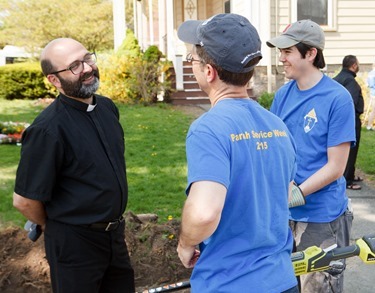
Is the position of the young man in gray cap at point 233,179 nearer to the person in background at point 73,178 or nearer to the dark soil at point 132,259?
the person in background at point 73,178

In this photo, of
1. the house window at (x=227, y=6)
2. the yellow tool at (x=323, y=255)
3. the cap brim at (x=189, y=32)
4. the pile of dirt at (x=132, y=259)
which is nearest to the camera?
the cap brim at (x=189, y=32)

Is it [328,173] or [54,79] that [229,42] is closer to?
[328,173]

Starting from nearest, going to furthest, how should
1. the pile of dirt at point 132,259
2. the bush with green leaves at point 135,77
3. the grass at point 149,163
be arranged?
the pile of dirt at point 132,259, the grass at point 149,163, the bush with green leaves at point 135,77

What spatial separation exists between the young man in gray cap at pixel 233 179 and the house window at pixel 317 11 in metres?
13.9

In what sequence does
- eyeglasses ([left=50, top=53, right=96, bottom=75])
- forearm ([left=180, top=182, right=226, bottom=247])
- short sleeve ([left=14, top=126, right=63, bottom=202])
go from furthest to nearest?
eyeglasses ([left=50, top=53, right=96, bottom=75]) → short sleeve ([left=14, top=126, right=63, bottom=202]) → forearm ([left=180, top=182, right=226, bottom=247])

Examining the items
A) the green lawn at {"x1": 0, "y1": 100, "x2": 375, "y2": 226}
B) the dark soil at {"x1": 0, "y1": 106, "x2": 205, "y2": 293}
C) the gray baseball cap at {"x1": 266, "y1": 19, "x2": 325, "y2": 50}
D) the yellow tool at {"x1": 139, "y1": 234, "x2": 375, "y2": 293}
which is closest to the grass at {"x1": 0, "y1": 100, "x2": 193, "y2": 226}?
the green lawn at {"x1": 0, "y1": 100, "x2": 375, "y2": 226}

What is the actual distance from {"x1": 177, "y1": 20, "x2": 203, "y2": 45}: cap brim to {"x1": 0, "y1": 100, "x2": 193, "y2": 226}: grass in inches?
157

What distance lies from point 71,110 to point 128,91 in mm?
13029

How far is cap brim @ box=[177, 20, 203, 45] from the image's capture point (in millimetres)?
2203

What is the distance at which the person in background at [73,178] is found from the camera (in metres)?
2.99

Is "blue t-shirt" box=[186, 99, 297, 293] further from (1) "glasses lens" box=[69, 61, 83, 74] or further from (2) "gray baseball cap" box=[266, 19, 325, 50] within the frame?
(1) "glasses lens" box=[69, 61, 83, 74]

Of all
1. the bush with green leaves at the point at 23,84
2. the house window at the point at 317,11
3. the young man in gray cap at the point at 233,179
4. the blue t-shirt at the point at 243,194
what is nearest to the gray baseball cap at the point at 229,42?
the young man in gray cap at the point at 233,179

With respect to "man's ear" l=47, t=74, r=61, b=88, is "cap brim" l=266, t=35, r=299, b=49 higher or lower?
higher

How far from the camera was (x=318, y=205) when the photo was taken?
326 cm
